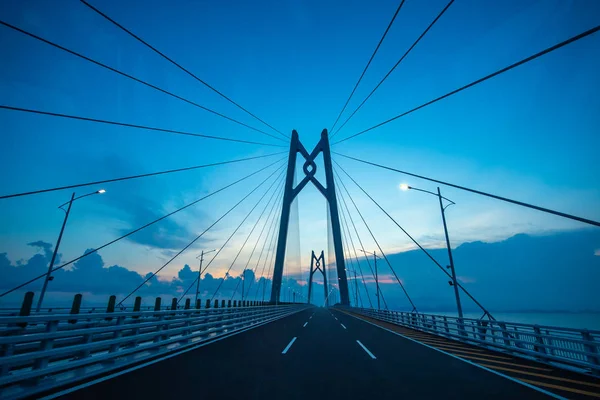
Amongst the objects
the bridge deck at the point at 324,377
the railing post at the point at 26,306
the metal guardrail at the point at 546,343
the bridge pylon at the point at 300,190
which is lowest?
the bridge deck at the point at 324,377

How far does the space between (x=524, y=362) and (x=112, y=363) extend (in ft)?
34.8

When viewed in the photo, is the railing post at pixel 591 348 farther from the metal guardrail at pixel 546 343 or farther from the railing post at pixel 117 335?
the railing post at pixel 117 335

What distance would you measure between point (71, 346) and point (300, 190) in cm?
3277

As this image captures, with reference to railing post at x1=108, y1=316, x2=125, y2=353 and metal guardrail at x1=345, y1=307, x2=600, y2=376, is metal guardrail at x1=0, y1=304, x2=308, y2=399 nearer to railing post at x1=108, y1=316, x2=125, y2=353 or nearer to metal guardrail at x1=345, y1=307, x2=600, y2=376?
railing post at x1=108, y1=316, x2=125, y2=353

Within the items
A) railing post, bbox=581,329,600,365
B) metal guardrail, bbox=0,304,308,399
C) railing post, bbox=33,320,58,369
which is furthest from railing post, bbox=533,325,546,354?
railing post, bbox=33,320,58,369

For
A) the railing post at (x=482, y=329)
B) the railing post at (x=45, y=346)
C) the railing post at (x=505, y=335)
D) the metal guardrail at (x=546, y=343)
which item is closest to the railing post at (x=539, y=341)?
the metal guardrail at (x=546, y=343)

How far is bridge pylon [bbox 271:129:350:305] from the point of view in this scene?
105ft

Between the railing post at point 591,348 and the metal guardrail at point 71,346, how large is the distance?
10.3 metres

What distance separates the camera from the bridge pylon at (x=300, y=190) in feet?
105

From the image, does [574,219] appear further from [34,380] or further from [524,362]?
[34,380]

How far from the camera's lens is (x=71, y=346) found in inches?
220

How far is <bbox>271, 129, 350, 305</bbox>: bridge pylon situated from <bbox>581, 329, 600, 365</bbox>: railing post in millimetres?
26126

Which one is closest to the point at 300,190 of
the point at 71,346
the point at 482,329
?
the point at 482,329

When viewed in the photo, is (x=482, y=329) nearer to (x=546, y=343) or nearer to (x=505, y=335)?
(x=505, y=335)
